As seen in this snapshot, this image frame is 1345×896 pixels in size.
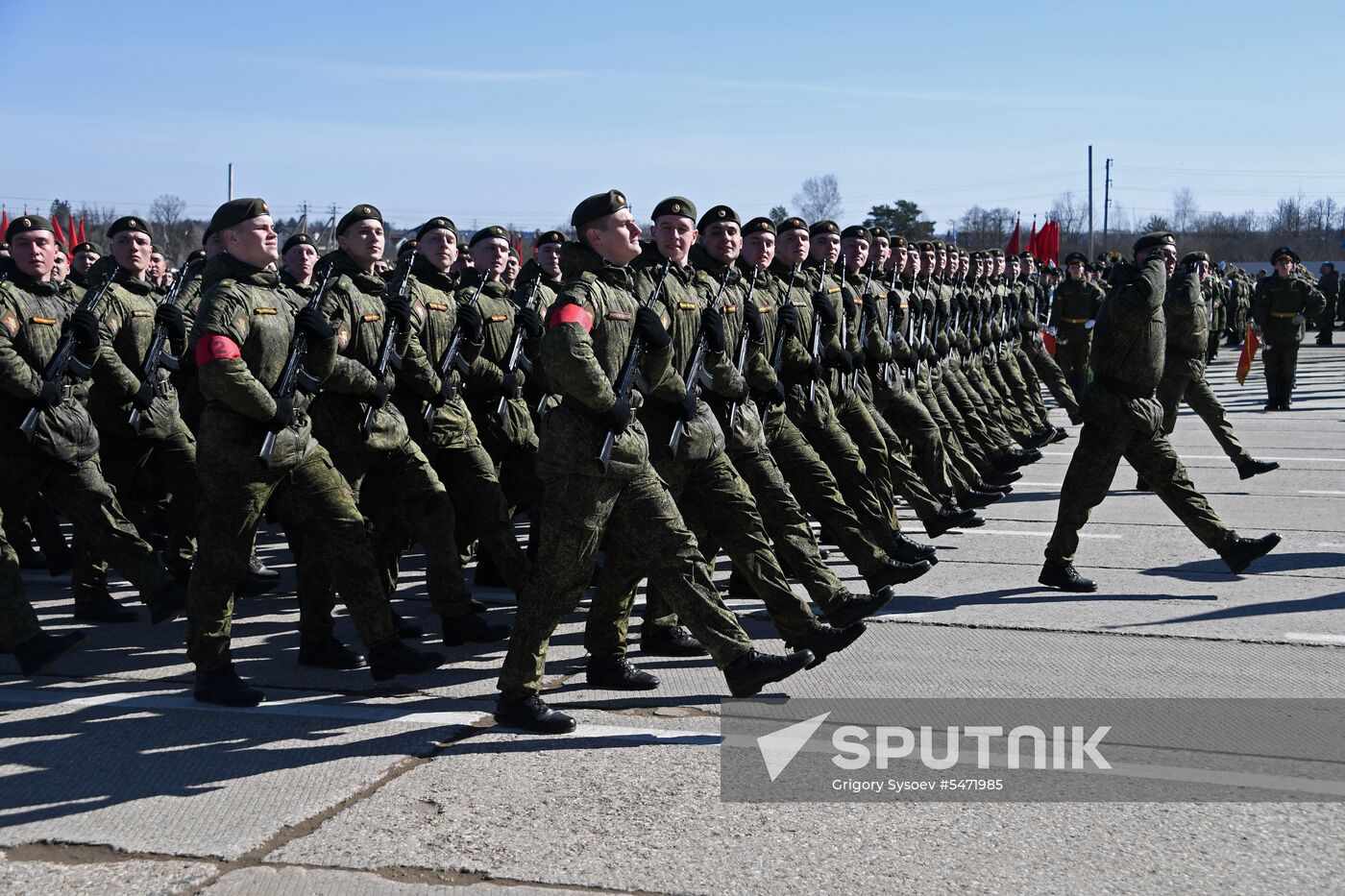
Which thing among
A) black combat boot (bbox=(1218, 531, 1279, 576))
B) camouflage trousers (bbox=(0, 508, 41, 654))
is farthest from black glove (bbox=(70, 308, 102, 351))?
black combat boot (bbox=(1218, 531, 1279, 576))

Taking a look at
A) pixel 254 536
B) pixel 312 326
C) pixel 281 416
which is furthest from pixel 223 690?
pixel 312 326

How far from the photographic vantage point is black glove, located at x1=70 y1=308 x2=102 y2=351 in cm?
682

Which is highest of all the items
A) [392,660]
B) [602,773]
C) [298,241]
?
[298,241]

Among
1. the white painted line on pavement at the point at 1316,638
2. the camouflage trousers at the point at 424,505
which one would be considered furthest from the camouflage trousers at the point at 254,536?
the white painted line on pavement at the point at 1316,638

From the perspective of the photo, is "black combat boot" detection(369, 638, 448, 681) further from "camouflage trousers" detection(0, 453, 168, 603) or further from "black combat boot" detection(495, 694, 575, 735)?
"camouflage trousers" detection(0, 453, 168, 603)

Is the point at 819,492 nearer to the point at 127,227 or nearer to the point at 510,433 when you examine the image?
the point at 510,433

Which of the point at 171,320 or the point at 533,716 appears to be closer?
the point at 533,716

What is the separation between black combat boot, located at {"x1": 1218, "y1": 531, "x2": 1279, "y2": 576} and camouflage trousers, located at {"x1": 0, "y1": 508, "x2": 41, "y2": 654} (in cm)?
606

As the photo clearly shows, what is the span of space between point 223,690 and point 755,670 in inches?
84.4

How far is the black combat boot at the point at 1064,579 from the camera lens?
7.73 m

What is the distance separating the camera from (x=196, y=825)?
168 inches

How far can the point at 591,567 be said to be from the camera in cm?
523

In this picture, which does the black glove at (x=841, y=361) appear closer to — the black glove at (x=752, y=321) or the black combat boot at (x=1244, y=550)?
the black glove at (x=752, y=321)

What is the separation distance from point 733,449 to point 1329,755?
2678 millimetres
